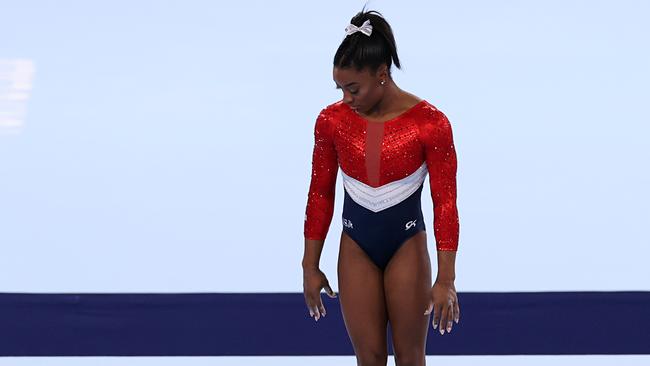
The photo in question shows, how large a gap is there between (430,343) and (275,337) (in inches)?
23.8

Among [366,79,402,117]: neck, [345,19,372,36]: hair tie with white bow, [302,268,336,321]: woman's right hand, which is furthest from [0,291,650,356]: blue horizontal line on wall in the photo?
[345,19,372,36]: hair tie with white bow

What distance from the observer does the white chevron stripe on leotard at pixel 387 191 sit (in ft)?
8.91

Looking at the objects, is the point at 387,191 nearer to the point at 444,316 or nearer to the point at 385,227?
the point at 385,227

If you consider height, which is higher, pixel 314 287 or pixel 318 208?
pixel 318 208

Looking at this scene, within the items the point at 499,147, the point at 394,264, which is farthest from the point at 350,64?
the point at 499,147

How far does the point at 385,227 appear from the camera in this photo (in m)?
2.74

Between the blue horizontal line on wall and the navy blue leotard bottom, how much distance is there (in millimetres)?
1353

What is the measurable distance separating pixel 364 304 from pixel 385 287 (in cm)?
7

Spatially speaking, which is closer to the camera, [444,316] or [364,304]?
[444,316]

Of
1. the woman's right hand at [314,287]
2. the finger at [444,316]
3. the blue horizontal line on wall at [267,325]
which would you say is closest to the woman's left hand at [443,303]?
the finger at [444,316]

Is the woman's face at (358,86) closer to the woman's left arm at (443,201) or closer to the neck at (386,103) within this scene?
the neck at (386,103)

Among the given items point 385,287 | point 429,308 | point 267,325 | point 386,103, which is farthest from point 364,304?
point 267,325
